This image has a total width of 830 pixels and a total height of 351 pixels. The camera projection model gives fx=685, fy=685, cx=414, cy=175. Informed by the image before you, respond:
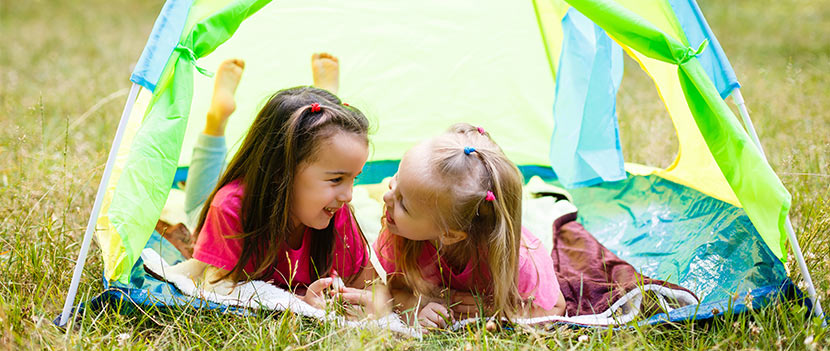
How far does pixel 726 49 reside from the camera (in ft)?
17.1

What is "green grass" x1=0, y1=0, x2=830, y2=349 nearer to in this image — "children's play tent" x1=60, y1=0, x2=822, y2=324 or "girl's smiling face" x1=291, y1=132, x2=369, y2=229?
"children's play tent" x1=60, y1=0, x2=822, y2=324

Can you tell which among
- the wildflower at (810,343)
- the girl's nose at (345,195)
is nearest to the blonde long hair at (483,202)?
the girl's nose at (345,195)

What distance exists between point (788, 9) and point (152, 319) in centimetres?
664

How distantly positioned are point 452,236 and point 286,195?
0.46 meters

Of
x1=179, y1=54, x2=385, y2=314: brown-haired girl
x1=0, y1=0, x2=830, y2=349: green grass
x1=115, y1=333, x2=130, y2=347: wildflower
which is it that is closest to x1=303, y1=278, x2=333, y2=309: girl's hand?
x1=179, y1=54, x2=385, y2=314: brown-haired girl

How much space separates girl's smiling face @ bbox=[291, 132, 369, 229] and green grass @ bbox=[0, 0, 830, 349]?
34 centimetres

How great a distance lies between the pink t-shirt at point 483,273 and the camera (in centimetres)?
186

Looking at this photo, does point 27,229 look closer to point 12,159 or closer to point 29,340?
point 29,340

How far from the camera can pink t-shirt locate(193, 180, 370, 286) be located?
1.87 meters

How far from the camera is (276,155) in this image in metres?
1.86

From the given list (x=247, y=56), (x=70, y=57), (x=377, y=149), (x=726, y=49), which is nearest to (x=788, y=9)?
(x=726, y=49)

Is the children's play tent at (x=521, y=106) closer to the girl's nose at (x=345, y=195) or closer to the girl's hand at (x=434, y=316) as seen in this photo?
the girl's nose at (x=345, y=195)

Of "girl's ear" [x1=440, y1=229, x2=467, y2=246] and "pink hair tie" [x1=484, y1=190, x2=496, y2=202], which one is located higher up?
"pink hair tie" [x1=484, y1=190, x2=496, y2=202]

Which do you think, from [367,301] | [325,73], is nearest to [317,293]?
[367,301]
